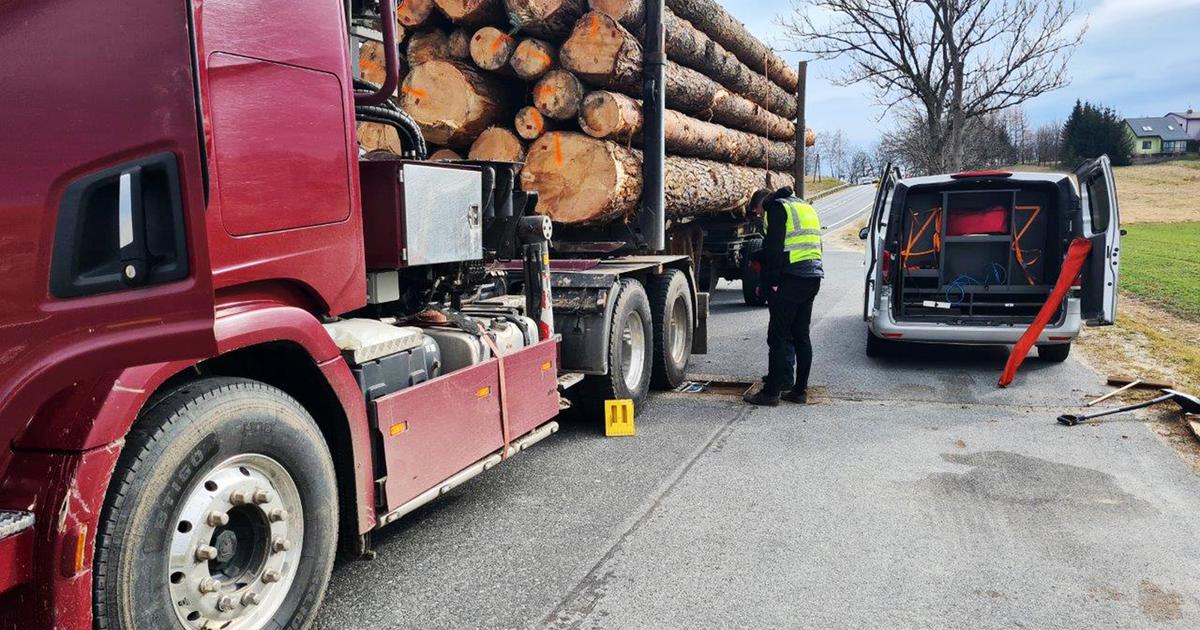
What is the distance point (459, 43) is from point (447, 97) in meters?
0.43

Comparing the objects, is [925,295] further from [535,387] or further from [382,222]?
[382,222]

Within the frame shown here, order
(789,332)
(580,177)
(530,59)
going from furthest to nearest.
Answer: (789,332), (580,177), (530,59)

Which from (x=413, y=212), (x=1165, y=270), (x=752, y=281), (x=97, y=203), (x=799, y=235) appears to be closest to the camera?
(x=97, y=203)

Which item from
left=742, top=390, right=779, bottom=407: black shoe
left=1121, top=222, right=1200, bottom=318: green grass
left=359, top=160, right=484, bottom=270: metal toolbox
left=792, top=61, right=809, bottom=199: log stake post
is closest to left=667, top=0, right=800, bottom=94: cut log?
left=792, top=61, right=809, bottom=199: log stake post

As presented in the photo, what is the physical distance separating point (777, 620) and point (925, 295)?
649 cm

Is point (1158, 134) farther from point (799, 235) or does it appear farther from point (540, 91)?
point (540, 91)

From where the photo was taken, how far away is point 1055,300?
7.68 meters

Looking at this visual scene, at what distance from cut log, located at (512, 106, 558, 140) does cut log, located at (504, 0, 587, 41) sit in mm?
563

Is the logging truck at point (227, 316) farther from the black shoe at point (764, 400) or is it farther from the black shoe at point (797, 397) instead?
the black shoe at point (797, 397)

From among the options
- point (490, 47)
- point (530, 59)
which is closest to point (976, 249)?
point (530, 59)

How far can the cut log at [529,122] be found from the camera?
21.9ft

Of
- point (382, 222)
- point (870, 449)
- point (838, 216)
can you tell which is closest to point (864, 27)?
point (870, 449)

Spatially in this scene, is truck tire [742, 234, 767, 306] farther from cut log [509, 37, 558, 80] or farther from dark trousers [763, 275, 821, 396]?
cut log [509, 37, 558, 80]

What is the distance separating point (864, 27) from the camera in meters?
23.0
